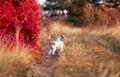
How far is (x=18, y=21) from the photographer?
14.2 meters

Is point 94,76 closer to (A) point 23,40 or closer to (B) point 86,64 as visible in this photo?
(B) point 86,64

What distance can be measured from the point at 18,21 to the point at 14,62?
3.05m

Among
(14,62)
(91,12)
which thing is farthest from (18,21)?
(91,12)

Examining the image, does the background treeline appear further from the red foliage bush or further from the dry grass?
the dry grass

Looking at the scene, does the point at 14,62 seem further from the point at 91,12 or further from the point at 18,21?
the point at 91,12

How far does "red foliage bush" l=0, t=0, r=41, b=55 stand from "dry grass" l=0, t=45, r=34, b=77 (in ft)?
2.37

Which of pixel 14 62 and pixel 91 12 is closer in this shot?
pixel 14 62

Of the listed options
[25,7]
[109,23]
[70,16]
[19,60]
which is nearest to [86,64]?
[19,60]

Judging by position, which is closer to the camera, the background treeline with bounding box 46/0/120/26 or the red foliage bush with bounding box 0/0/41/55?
the red foliage bush with bounding box 0/0/41/55

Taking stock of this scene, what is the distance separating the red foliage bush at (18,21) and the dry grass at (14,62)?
0.72m

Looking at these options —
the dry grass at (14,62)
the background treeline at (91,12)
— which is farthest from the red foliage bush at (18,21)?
the background treeline at (91,12)

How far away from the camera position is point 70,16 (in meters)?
51.1

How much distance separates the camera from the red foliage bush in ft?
45.9

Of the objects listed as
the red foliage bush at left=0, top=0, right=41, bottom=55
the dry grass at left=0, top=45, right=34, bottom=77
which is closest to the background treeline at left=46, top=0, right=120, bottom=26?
the red foliage bush at left=0, top=0, right=41, bottom=55
